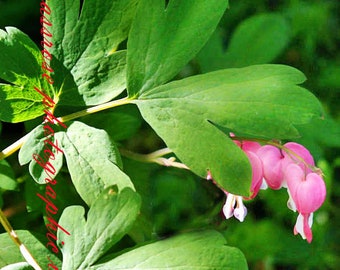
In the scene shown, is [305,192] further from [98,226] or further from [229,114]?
[98,226]

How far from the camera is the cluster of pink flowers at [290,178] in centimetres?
114

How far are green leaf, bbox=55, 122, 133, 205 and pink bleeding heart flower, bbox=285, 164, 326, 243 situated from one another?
0.28 meters

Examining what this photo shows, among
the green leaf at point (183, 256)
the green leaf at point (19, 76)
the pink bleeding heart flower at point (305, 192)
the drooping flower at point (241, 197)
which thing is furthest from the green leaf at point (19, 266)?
the pink bleeding heart flower at point (305, 192)

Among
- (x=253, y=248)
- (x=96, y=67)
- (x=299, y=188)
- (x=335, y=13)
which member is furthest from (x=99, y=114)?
(x=335, y=13)

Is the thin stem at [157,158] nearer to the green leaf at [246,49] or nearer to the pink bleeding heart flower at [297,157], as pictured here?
the pink bleeding heart flower at [297,157]

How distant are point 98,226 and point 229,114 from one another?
27 cm

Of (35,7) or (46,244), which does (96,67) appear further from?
(35,7)

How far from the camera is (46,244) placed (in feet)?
4.12

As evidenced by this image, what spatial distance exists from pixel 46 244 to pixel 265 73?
0.51 metres

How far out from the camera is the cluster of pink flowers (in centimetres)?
114

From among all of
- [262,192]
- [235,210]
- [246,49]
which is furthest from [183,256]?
[262,192]

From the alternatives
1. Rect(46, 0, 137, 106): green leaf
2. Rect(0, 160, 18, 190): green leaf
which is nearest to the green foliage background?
Rect(0, 160, 18, 190): green leaf

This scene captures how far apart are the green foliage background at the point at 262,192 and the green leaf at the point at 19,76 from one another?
161 millimetres

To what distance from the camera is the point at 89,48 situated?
1.17 m
